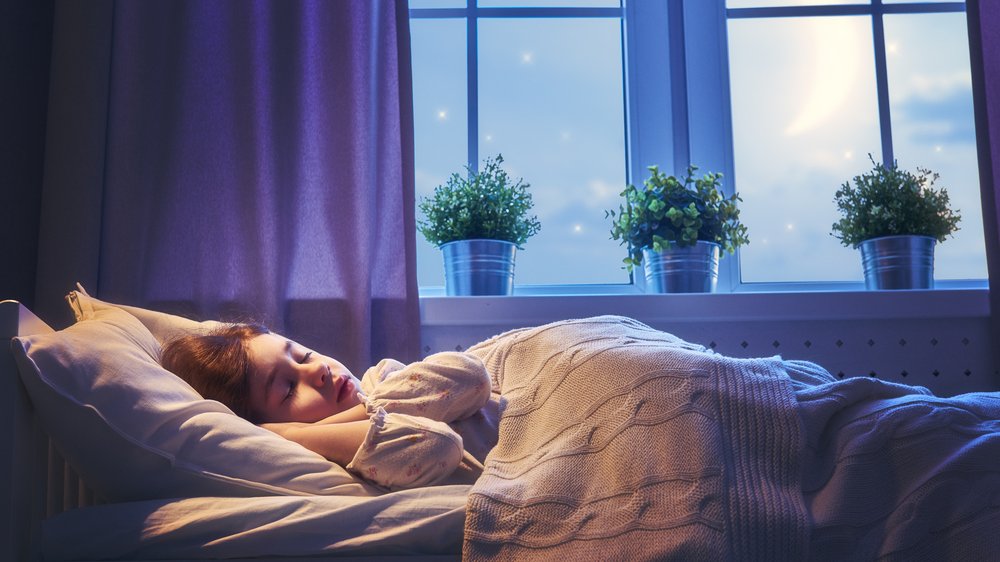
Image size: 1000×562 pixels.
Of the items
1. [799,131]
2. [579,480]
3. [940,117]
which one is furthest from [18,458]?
[940,117]

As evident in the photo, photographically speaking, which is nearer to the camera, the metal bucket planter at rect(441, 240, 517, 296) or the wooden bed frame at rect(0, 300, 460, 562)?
the wooden bed frame at rect(0, 300, 460, 562)

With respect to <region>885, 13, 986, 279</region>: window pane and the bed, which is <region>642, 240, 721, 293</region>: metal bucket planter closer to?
<region>885, 13, 986, 279</region>: window pane

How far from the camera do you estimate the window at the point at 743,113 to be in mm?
2549

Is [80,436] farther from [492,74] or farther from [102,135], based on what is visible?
[492,74]

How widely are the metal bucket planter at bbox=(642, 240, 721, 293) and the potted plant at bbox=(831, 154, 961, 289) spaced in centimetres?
43

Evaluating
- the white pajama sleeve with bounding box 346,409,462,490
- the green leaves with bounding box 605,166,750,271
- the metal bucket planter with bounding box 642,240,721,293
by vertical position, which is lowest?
the white pajama sleeve with bounding box 346,409,462,490

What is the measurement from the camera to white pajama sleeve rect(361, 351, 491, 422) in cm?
136

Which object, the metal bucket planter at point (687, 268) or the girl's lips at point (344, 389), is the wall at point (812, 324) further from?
the girl's lips at point (344, 389)

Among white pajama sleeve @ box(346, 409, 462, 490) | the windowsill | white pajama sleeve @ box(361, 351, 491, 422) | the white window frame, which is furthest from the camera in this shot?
the white window frame

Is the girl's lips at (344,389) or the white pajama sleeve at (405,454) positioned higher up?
the girl's lips at (344,389)

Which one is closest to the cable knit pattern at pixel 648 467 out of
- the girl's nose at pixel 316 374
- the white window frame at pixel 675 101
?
the girl's nose at pixel 316 374

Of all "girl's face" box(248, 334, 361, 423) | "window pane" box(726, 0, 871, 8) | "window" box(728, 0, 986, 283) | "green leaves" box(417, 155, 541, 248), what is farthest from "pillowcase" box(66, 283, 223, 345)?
"window pane" box(726, 0, 871, 8)

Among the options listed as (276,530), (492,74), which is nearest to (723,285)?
(492,74)

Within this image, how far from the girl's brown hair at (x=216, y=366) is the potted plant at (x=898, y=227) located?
1655mm
